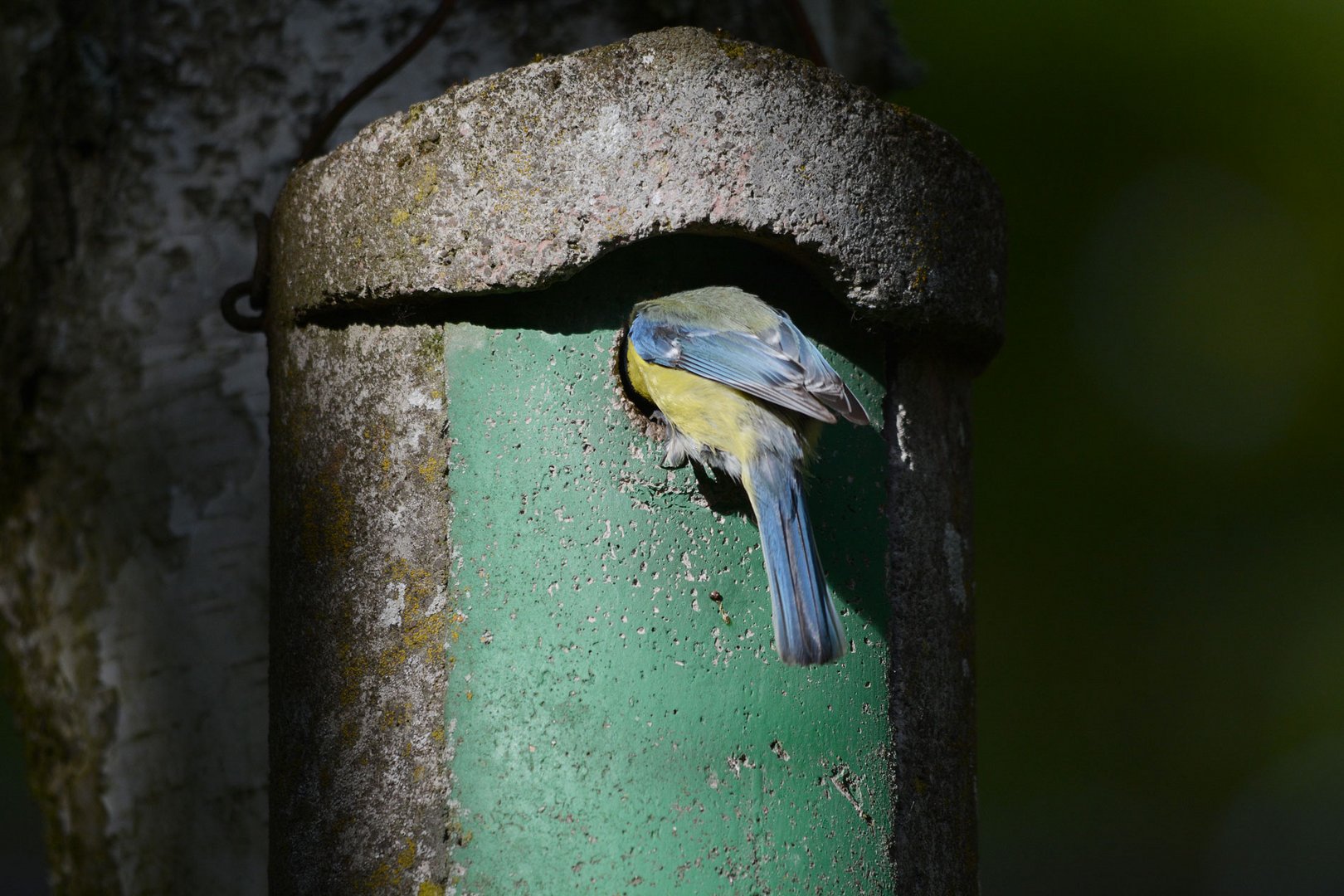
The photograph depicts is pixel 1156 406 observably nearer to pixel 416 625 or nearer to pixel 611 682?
pixel 611 682

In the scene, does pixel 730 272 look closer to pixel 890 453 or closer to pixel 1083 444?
pixel 890 453

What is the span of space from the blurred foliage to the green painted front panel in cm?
328

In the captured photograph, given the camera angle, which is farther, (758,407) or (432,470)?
(758,407)

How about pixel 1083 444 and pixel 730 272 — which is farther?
pixel 1083 444

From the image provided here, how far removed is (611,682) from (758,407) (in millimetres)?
509

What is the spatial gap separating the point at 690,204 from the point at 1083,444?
371 centimetres

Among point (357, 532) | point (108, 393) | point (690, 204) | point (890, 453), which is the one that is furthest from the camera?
point (108, 393)

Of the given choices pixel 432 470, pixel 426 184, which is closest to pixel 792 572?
pixel 432 470

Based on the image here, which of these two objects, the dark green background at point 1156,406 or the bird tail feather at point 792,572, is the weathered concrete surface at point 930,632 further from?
the dark green background at point 1156,406

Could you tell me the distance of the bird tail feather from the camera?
1.64 meters

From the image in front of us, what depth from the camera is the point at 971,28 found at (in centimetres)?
478

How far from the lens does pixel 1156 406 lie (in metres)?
5.04

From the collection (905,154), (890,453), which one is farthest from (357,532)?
(905,154)

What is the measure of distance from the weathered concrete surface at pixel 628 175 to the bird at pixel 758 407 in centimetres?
15
